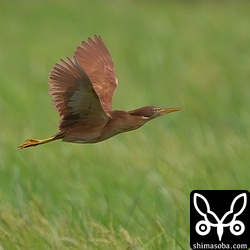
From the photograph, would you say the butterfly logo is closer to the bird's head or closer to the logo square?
the logo square

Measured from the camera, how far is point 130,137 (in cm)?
638

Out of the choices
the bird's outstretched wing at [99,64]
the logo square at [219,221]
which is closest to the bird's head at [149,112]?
the bird's outstretched wing at [99,64]

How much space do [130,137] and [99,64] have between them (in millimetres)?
2617

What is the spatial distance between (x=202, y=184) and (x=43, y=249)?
1.12 metres

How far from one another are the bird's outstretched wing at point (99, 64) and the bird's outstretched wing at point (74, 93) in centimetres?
37

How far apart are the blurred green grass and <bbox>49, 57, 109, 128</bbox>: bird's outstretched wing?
60 cm

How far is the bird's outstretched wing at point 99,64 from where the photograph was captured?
369 cm

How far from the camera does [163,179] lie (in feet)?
16.2

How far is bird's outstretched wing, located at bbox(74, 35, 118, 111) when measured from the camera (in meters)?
3.69

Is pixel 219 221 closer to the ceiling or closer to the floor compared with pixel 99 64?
closer to the floor

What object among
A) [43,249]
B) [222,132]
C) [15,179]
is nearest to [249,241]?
[43,249]

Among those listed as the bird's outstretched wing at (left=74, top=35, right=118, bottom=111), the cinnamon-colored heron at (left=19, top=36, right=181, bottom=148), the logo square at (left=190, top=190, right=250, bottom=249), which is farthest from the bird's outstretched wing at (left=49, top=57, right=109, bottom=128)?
the logo square at (left=190, top=190, right=250, bottom=249)

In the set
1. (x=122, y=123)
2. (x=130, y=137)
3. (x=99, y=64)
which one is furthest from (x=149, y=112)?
(x=130, y=137)

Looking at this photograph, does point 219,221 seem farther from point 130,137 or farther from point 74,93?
point 130,137
